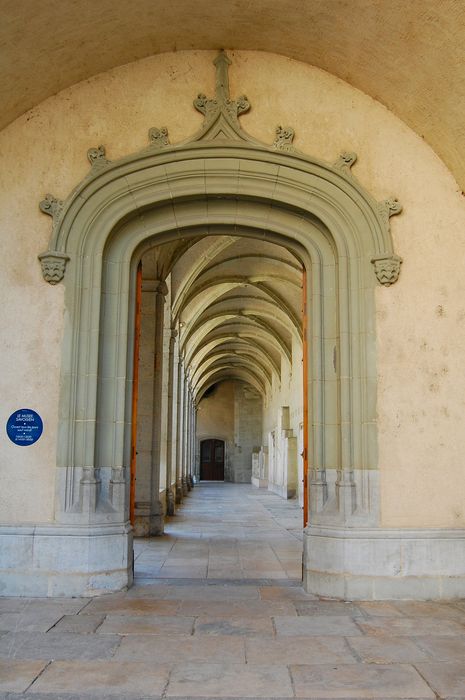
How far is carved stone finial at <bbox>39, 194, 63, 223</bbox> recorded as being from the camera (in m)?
6.39

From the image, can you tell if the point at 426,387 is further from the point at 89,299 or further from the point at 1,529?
the point at 1,529

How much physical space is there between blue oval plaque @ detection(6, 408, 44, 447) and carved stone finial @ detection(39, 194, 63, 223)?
184 cm

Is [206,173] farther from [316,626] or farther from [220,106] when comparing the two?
[316,626]

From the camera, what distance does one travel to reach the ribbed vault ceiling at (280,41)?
5668 millimetres

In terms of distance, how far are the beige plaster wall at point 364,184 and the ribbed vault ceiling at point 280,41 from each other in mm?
176

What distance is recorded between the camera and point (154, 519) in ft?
33.3

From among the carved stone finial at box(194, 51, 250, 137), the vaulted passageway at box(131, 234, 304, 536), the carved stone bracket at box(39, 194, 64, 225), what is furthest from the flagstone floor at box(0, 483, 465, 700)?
the carved stone finial at box(194, 51, 250, 137)

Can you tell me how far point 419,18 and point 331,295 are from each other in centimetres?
252

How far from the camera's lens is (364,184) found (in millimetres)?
6555

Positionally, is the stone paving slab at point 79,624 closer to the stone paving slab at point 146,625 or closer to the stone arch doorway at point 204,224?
the stone paving slab at point 146,625

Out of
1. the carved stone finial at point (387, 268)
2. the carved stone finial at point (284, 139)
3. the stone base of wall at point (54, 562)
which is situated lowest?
the stone base of wall at point (54, 562)

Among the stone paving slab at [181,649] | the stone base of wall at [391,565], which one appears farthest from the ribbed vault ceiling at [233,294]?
the stone paving slab at [181,649]

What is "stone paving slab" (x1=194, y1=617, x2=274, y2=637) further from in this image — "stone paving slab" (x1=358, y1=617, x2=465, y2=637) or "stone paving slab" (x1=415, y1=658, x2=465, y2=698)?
"stone paving slab" (x1=415, y1=658, x2=465, y2=698)

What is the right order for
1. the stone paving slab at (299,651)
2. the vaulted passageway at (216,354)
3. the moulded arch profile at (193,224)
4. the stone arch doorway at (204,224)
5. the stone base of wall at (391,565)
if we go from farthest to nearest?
the vaulted passageway at (216,354), the moulded arch profile at (193,224), the stone arch doorway at (204,224), the stone base of wall at (391,565), the stone paving slab at (299,651)
